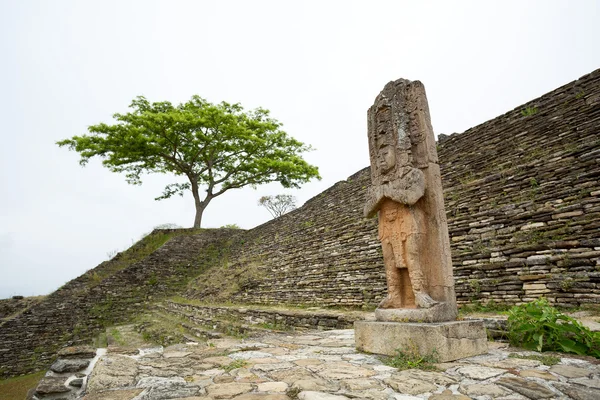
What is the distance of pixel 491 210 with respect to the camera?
6.93 m

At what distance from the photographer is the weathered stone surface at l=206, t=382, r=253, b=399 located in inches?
96.4

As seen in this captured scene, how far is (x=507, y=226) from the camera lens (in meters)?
6.34

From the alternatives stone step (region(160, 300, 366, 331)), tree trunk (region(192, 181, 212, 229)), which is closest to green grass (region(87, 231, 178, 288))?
tree trunk (region(192, 181, 212, 229))

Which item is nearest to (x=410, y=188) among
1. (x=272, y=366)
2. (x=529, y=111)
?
(x=272, y=366)

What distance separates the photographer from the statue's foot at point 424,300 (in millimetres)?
3681

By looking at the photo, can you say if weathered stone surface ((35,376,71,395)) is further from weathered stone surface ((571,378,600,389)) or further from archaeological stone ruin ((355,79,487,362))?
weathered stone surface ((571,378,600,389))

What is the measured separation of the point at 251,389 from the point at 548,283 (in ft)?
14.5

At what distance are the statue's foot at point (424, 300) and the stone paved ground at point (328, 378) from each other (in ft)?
1.94

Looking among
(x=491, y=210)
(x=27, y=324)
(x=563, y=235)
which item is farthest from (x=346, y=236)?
(x=27, y=324)

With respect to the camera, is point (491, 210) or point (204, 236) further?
point (204, 236)

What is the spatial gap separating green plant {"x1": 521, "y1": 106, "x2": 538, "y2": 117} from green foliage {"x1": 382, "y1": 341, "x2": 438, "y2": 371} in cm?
786

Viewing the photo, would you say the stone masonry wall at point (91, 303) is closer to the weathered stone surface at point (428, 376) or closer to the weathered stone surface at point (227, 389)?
the weathered stone surface at point (227, 389)

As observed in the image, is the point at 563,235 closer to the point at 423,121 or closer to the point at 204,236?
the point at 423,121

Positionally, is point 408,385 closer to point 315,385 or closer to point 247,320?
point 315,385
